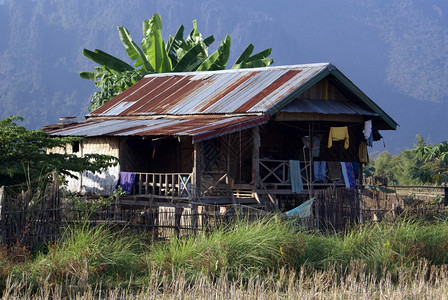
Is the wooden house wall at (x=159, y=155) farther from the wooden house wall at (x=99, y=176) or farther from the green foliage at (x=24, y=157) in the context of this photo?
the green foliage at (x=24, y=157)

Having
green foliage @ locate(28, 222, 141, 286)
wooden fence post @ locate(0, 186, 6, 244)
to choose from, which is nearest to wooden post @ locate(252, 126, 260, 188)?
green foliage @ locate(28, 222, 141, 286)

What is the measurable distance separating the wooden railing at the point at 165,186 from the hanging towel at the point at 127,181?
0.17 metres

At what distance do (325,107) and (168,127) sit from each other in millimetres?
4725

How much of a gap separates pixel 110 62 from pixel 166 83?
18.3ft

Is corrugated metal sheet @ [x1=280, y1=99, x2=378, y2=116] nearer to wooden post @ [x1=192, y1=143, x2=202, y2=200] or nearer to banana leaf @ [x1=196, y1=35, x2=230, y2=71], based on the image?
wooden post @ [x1=192, y1=143, x2=202, y2=200]

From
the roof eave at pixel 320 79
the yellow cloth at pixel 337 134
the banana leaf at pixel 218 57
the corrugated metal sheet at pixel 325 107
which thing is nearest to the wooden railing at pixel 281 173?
the yellow cloth at pixel 337 134

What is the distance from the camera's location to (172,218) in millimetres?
14555

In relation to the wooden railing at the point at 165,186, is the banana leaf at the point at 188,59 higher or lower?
→ higher

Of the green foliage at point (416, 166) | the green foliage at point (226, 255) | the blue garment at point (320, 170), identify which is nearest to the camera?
the green foliage at point (226, 255)

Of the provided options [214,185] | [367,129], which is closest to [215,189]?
[214,185]

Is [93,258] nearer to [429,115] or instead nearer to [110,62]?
[110,62]

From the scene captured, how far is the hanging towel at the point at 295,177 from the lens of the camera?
20.4m

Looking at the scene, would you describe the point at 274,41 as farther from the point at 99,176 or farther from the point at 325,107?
the point at 99,176

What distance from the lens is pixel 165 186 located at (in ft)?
62.4
